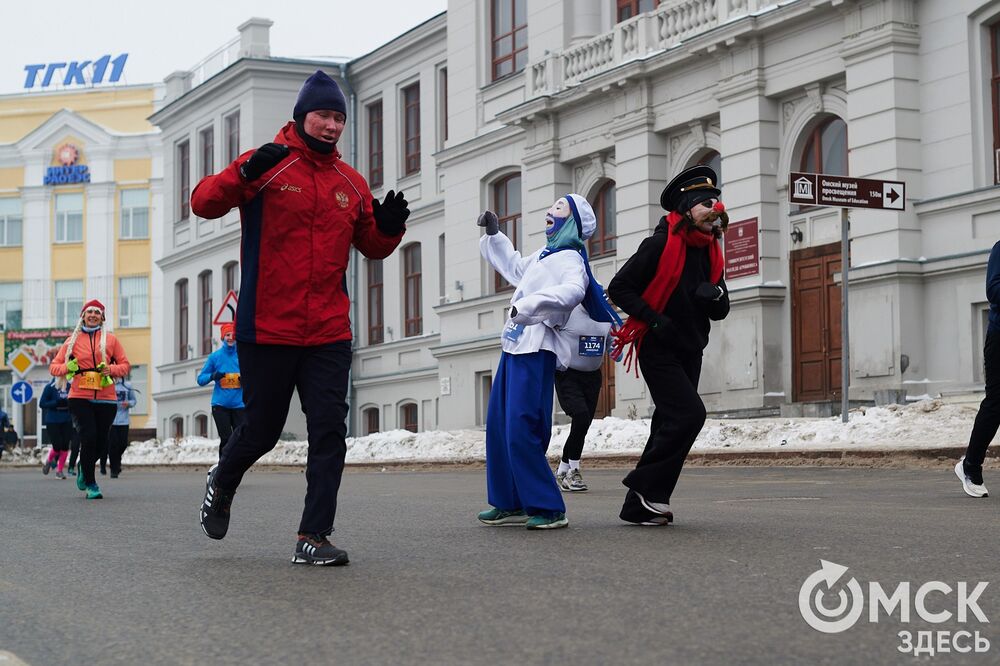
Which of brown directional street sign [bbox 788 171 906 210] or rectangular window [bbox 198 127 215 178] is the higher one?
rectangular window [bbox 198 127 215 178]

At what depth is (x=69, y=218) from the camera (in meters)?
72.1

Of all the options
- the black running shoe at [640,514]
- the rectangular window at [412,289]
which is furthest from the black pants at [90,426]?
the rectangular window at [412,289]

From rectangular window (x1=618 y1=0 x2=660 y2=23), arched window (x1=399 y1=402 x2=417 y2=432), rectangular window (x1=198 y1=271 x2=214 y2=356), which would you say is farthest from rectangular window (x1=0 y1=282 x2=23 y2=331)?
rectangular window (x1=618 y1=0 x2=660 y2=23)

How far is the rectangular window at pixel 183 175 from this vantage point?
4928 centimetres

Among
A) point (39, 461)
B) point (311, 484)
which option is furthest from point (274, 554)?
point (39, 461)

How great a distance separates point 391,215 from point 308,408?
3.22 ft

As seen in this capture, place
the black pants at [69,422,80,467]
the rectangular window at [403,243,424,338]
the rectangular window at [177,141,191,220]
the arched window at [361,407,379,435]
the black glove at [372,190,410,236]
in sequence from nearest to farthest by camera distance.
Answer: the black glove at [372,190,410,236] → the black pants at [69,422,80,467] → the rectangular window at [403,243,424,338] → the arched window at [361,407,379,435] → the rectangular window at [177,141,191,220]

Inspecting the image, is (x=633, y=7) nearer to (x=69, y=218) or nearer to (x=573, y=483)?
(x=573, y=483)

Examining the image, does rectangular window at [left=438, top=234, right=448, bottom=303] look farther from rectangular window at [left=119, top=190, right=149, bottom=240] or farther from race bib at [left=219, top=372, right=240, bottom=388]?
rectangular window at [left=119, top=190, right=149, bottom=240]

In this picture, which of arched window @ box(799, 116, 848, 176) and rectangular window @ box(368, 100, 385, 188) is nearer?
arched window @ box(799, 116, 848, 176)

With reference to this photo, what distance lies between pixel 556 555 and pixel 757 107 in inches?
741

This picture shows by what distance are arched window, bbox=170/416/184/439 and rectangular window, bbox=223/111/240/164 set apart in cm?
855

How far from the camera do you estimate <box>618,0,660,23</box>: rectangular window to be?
93.6 feet

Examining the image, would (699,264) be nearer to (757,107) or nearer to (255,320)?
(255,320)
